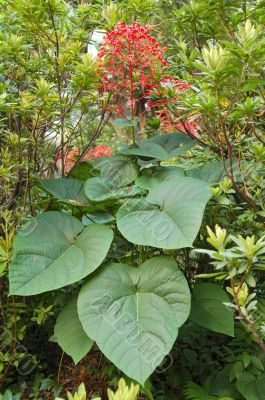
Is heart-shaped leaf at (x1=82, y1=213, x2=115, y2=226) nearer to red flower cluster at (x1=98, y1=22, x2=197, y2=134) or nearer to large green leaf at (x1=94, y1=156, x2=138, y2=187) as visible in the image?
large green leaf at (x1=94, y1=156, x2=138, y2=187)

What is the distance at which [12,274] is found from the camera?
1.45 m

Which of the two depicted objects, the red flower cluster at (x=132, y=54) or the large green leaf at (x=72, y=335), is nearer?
the large green leaf at (x=72, y=335)

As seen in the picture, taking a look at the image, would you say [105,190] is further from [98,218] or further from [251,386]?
[251,386]

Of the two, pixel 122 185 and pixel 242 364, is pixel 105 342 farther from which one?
pixel 122 185

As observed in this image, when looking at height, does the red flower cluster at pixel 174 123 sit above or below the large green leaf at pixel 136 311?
above

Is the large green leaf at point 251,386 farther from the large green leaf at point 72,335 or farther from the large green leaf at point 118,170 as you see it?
the large green leaf at point 118,170

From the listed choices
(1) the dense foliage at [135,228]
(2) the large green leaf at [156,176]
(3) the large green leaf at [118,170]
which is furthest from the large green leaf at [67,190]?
(2) the large green leaf at [156,176]

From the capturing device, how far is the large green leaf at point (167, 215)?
4.69 feet

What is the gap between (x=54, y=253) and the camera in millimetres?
1605

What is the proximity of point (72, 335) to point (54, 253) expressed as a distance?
1.01 ft

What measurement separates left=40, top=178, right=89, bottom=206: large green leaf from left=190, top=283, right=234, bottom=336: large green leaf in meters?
0.63

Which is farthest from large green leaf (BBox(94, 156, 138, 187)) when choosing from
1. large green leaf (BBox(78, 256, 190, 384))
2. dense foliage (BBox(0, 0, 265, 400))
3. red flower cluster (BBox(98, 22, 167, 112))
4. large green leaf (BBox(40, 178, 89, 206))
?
large green leaf (BBox(78, 256, 190, 384))

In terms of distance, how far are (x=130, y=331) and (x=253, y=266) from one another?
44 centimetres

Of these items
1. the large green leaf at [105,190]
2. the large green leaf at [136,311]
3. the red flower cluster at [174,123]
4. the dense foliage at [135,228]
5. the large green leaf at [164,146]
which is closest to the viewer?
the large green leaf at [136,311]
